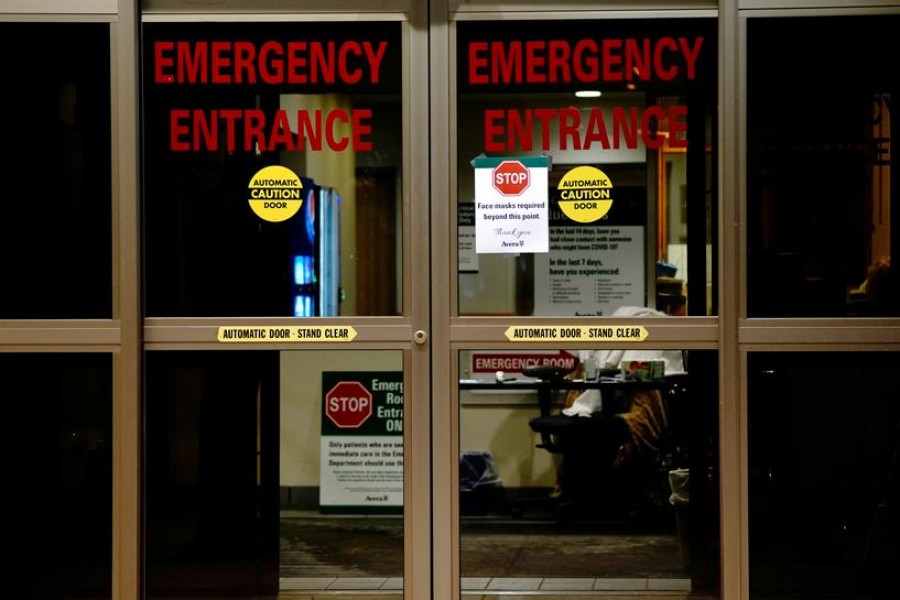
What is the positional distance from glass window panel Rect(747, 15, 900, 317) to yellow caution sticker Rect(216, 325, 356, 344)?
163 cm

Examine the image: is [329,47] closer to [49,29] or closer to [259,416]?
[49,29]

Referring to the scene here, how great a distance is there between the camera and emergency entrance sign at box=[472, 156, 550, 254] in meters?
4.69

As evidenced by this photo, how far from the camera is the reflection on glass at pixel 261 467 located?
4.98 meters

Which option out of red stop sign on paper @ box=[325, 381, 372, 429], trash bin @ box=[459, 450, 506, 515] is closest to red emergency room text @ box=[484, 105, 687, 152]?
red stop sign on paper @ box=[325, 381, 372, 429]

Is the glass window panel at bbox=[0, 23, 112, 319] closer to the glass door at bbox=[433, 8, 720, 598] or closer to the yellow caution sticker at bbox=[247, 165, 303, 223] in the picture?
the yellow caution sticker at bbox=[247, 165, 303, 223]

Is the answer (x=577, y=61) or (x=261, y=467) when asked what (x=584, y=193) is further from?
(x=261, y=467)

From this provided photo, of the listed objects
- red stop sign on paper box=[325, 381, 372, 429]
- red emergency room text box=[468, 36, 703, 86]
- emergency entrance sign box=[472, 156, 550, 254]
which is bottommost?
red stop sign on paper box=[325, 381, 372, 429]

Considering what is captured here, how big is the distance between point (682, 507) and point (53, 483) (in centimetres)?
278

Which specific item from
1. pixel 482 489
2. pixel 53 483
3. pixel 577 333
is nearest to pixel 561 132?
pixel 577 333

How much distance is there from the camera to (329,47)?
476 cm

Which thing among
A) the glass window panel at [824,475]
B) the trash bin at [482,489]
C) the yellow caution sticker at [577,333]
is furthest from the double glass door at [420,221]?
the trash bin at [482,489]

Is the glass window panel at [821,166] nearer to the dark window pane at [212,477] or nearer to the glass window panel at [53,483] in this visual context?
the dark window pane at [212,477]

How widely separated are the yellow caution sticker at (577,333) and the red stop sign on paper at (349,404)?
3.26ft

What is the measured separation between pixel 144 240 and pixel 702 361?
236cm
